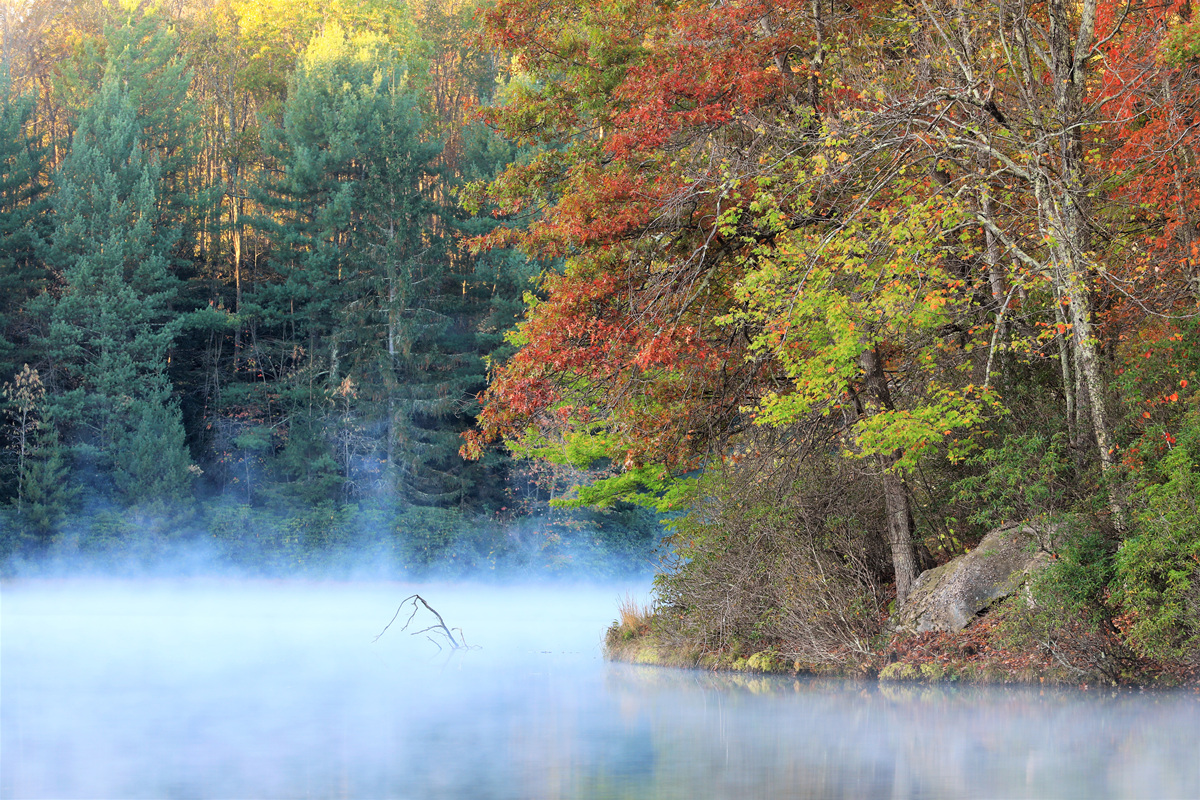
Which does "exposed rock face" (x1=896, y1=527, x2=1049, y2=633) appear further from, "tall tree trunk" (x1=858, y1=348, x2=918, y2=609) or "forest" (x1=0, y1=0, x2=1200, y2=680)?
"tall tree trunk" (x1=858, y1=348, x2=918, y2=609)

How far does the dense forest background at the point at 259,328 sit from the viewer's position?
33.5 m

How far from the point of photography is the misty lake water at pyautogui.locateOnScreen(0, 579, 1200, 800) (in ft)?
26.6

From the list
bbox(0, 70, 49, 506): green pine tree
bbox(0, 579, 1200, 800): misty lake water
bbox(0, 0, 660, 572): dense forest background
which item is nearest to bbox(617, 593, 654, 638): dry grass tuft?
bbox(0, 579, 1200, 800): misty lake water

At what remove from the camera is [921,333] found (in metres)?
15.0

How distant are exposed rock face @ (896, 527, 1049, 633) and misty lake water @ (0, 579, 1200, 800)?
50.2 inches

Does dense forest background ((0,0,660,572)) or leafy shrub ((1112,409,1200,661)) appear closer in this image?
leafy shrub ((1112,409,1200,661))

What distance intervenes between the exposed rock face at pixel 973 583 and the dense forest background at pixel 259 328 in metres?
18.5

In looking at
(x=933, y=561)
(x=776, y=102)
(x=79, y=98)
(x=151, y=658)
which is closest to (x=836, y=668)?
(x=933, y=561)

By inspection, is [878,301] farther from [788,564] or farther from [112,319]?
[112,319]

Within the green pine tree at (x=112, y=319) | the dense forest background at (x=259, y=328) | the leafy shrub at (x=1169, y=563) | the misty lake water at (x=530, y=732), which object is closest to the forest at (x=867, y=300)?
the leafy shrub at (x=1169, y=563)

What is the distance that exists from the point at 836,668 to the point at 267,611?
1871 centimetres

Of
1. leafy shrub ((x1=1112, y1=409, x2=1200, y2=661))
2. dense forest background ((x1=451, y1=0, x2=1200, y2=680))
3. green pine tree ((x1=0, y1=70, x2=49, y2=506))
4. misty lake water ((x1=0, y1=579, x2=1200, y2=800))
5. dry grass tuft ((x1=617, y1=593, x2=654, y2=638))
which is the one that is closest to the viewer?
misty lake water ((x1=0, y1=579, x2=1200, y2=800))

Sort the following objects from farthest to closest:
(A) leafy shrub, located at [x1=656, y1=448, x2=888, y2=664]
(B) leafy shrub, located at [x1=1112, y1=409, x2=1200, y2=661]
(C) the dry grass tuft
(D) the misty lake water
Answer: (C) the dry grass tuft → (A) leafy shrub, located at [x1=656, y1=448, x2=888, y2=664] → (B) leafy shrub, located at [x1=1112, y1=409, x2=1200, y2=661] → (D) the misty lake water

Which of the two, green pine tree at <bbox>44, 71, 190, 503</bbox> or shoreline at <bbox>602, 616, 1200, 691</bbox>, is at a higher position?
green pine tree at <bbox>44, 71, 190, 503</bbox>
